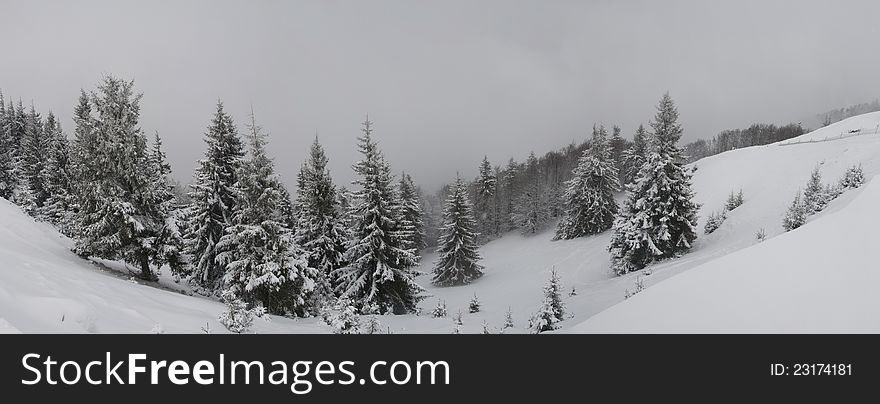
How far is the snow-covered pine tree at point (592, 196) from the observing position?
4281cm

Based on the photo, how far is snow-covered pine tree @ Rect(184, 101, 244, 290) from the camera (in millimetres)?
16825

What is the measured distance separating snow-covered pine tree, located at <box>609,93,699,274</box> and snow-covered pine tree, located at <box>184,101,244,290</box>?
22.4 meters

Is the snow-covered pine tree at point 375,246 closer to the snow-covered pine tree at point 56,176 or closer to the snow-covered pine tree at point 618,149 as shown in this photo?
the snow-covered pine tree at point 56,176

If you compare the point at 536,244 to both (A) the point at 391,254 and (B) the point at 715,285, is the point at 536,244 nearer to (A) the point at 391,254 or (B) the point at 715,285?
(A) the point at 391,254

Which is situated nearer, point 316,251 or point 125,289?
point 125,289

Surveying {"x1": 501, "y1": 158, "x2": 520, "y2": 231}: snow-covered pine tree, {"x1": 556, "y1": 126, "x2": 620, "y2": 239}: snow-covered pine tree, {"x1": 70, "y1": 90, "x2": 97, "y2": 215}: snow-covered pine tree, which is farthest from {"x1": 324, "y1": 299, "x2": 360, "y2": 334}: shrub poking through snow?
{"x1": 501, "y1": 158, "x2": 520, "y2": 231}: snow-covered pine tree

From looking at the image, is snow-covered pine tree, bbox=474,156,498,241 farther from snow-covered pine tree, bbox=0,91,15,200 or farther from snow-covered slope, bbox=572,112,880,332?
snow-covered pine tree, bbox=0,91,15,200

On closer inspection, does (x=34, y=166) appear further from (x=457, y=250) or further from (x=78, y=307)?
(x=78, y=307)

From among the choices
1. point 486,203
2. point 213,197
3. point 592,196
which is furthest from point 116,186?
point 486,203
